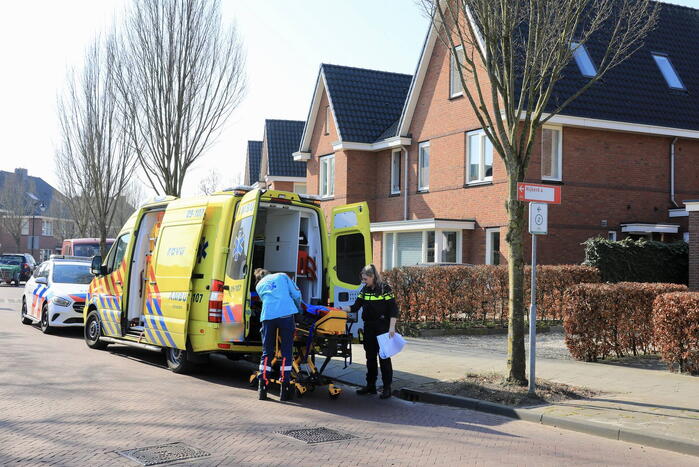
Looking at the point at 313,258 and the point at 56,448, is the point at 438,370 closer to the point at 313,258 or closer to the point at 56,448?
the point at 313,258

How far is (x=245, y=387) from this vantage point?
1054 centimetres

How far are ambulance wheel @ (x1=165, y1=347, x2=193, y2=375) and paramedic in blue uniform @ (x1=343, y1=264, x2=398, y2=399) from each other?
2.79 meters

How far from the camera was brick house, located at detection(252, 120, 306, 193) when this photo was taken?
39.3 meters

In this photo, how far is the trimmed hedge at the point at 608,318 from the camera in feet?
39.9

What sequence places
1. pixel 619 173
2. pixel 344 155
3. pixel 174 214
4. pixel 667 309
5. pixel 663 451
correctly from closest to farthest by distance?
1. pixel 663 451
2. pixel 667 309
3. pixel 174 214
4. pixel 619 173
5. pixel 344 155

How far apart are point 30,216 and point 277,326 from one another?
2876 inches

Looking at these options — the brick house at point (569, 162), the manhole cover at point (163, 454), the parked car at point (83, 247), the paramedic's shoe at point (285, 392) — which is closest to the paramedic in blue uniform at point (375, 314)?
the paramedic's shoe at point (285, 392)

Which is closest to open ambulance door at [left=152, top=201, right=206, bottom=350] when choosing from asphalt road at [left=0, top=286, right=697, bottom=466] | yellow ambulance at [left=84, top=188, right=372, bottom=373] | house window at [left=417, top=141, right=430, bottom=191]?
yellow ambulance at [left=84, top=188, right=372, bottom=373]

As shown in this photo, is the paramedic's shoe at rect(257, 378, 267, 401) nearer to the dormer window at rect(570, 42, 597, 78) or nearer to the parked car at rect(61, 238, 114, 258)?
the dormer window at rect(570, 42, 597, 78)

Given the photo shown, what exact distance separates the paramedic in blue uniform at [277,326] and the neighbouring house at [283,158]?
29053mm

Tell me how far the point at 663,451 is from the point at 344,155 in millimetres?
23131

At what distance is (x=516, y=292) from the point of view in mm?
9875

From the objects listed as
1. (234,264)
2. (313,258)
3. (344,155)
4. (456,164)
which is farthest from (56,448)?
(344,155)

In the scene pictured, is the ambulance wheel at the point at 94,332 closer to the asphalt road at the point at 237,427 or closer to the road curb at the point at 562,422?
the asphalt road at the point at 237,427
